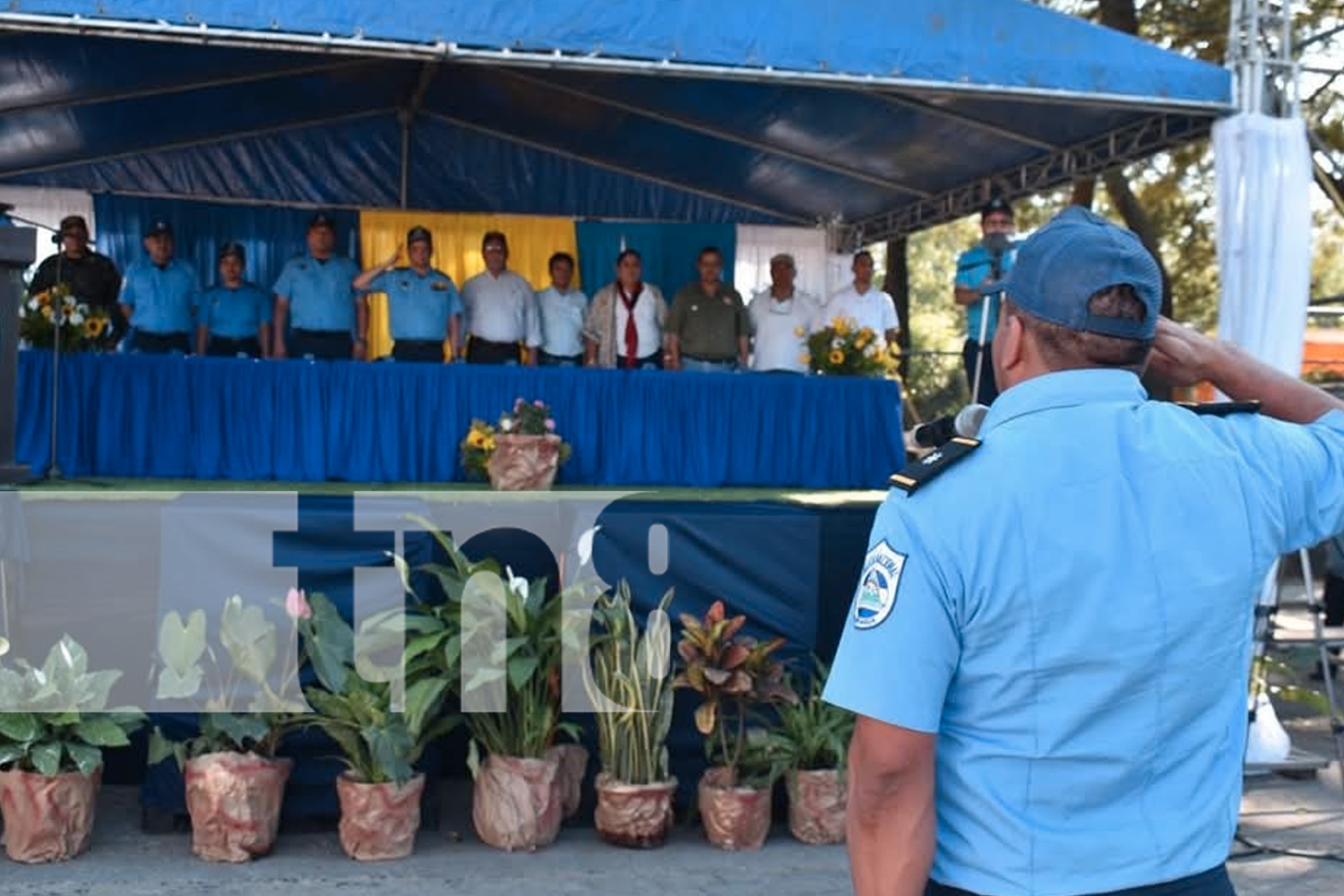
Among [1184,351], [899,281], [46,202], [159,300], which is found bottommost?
[1184,351]

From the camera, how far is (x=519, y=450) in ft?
26.9

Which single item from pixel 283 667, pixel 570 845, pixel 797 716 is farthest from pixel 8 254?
pixel 797 716

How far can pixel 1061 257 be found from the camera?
1.59 meters

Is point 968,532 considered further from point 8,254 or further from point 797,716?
point 8,254

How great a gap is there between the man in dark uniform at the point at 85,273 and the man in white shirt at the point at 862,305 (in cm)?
543

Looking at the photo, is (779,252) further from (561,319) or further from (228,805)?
(228,805)

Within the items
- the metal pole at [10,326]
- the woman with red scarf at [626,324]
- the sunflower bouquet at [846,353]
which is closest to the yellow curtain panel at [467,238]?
the woman with red scarf at [626,324]

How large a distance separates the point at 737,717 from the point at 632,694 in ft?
1.54

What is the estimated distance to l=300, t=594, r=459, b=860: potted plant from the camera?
4.98 metres

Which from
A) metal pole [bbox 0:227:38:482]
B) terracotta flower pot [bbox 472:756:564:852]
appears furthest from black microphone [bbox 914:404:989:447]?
metal pole [bbox 0:227:38:482]

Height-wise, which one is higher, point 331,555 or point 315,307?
point 315,307

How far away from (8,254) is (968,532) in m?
5.65

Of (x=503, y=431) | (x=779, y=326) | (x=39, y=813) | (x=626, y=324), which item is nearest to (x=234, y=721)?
(x=39, y=813)

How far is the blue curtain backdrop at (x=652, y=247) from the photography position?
13898 millimetres
